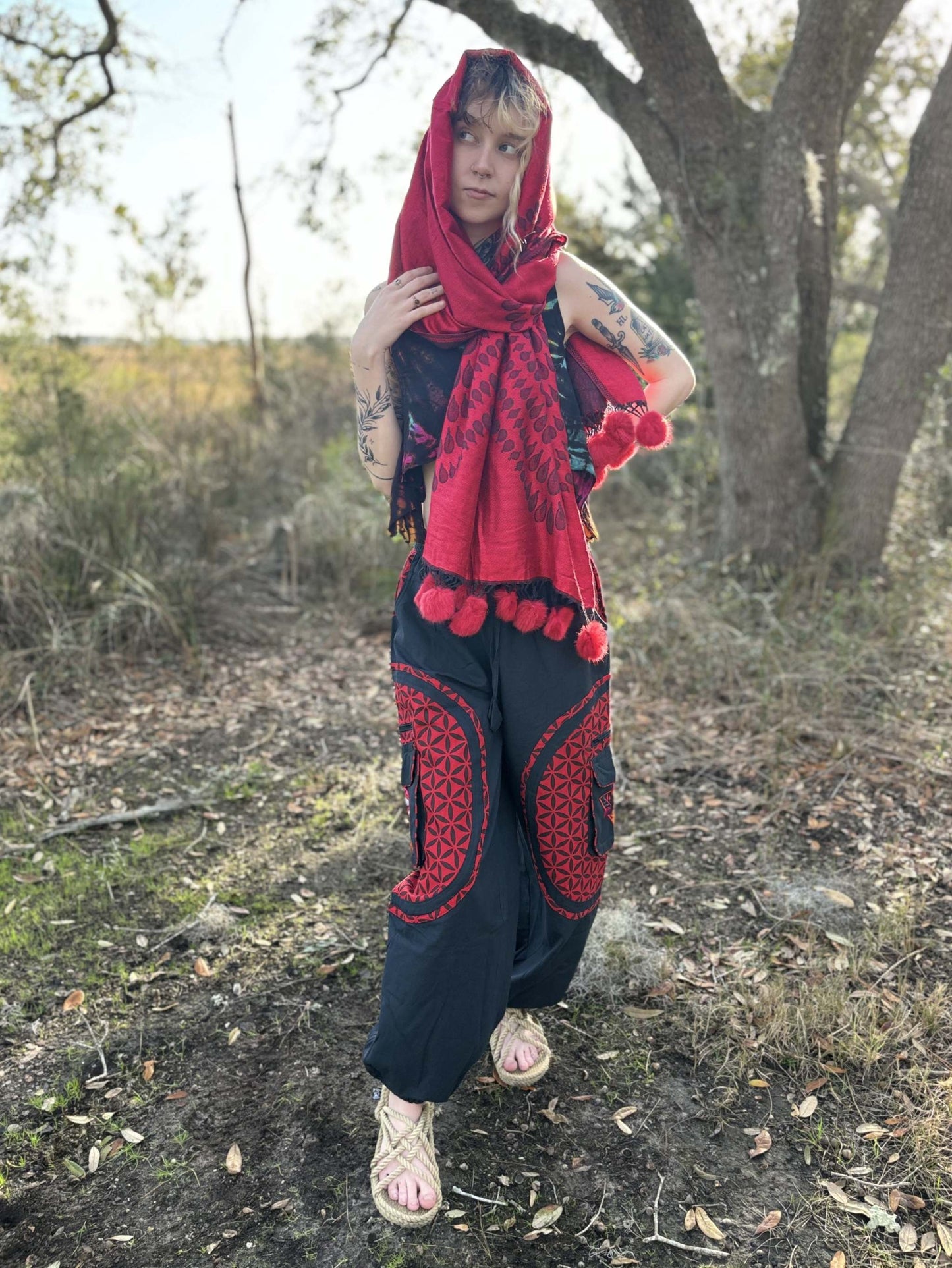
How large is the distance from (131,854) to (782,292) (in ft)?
12.3

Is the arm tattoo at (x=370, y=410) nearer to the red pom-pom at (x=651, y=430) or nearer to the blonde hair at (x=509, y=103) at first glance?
the blonde hair at (x=509, y=103)

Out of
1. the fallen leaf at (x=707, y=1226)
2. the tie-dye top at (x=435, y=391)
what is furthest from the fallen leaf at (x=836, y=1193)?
the tie-dye top at (x=435, y=391)

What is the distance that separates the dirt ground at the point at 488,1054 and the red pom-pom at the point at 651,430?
1376mm

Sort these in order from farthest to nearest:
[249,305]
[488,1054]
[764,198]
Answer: [249,305], [764,198], [488,1054]

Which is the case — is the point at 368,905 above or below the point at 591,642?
below

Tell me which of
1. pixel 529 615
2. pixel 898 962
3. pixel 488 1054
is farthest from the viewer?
pixel 898 962

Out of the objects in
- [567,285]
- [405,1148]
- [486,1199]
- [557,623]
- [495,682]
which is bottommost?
[486,1199]

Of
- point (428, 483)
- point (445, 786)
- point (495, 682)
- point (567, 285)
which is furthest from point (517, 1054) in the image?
point (567, 285)

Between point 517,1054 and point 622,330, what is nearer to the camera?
point 622,330

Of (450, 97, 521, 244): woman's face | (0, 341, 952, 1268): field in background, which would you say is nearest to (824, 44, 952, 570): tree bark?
(0, 341, 952, 1268): field in background

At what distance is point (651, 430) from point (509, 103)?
615 mm

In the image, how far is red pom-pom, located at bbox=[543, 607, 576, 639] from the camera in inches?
69.7

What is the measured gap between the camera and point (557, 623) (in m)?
1.77

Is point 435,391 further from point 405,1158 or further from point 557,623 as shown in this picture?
point 405,1158
